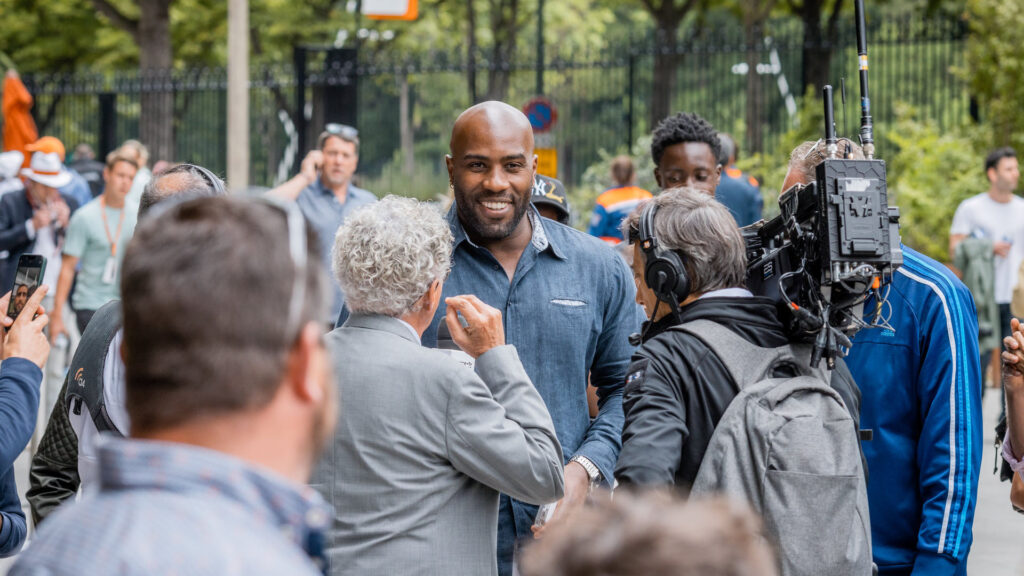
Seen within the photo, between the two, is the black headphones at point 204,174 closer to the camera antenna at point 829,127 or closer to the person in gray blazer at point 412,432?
the person in gray blazer at point 412,432

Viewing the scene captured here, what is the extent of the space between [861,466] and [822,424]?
19cm

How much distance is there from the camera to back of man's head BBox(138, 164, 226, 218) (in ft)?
10.5

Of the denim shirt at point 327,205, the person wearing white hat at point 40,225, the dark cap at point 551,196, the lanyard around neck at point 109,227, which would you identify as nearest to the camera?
the dark cap at point 551,196

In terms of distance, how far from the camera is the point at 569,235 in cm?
385

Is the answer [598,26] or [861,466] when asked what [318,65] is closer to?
[598,26]

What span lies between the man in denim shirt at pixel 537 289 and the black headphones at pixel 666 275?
0.72m

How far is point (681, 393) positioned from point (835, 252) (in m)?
0.49

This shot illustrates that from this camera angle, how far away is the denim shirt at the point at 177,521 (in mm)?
1248

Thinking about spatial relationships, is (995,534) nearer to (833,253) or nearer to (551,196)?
(551,196)

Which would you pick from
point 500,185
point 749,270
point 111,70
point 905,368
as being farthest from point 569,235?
point 111,70

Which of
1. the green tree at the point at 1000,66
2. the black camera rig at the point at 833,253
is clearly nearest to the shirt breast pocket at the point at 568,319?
the black camera rig at the point at 833,253

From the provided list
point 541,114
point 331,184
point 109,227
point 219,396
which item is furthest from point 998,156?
point 219,396

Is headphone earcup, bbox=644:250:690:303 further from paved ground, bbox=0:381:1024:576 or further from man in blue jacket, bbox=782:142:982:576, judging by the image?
paved ground, bbox=0:381:1024:576

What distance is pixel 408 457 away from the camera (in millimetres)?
2770
